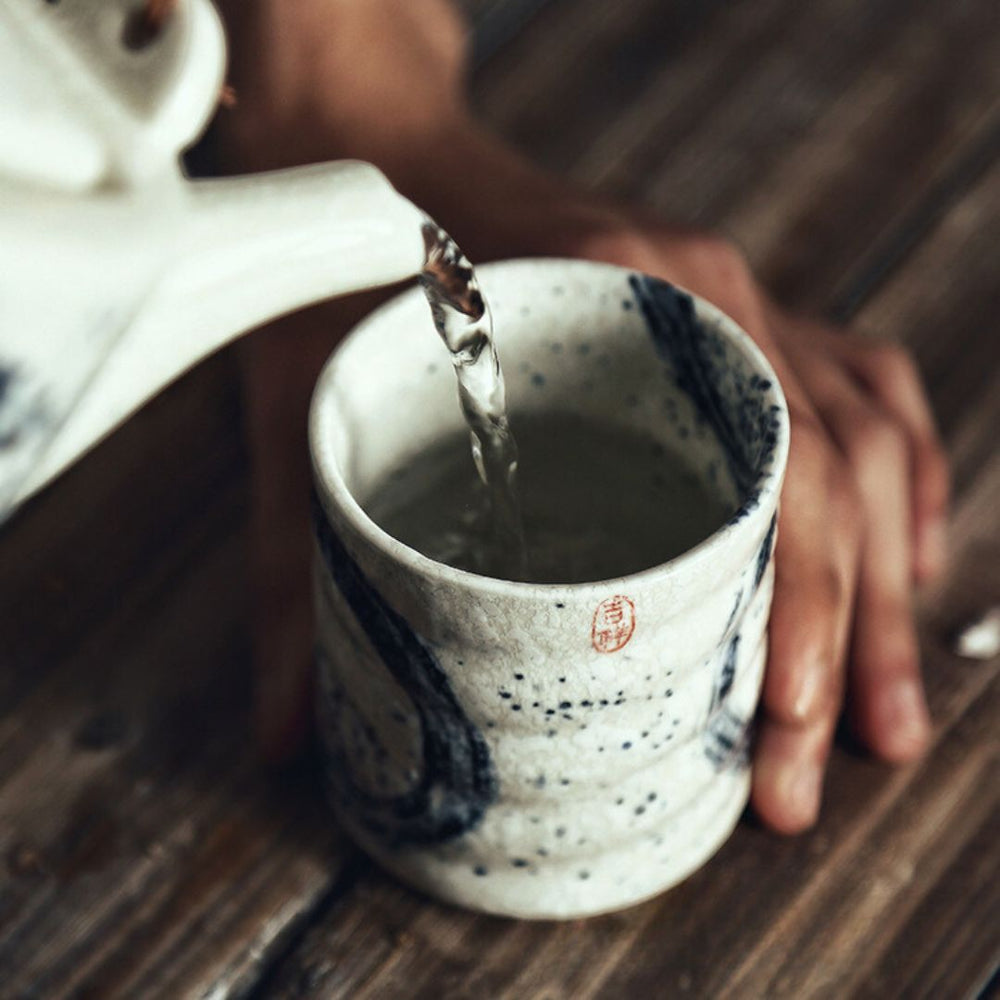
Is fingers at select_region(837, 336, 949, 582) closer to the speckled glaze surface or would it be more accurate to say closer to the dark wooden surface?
the dark wooden surface

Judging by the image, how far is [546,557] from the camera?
0.54 m

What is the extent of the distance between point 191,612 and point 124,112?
0.32 m

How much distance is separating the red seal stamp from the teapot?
121mm

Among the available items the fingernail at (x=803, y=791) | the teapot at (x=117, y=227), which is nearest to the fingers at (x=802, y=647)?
the fingernail at (x=803, y=791)

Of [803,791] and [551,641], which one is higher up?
[551,641]

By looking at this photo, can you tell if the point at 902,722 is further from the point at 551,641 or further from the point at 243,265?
the point at 243,265

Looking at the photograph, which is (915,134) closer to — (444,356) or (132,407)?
(444,356)

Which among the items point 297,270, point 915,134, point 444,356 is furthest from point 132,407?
point 915,134

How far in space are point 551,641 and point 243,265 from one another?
0.14m

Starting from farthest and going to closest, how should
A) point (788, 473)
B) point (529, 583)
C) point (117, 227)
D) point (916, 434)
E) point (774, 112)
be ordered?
point (774, 112), point (916, 434), point (788, 473), point (529, 583), point (117, 227)

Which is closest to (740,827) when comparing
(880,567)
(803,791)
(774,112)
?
(803,791)

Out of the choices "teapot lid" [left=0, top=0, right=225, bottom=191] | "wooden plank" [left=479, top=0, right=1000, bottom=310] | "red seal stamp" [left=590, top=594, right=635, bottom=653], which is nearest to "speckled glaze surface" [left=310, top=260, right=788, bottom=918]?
"red seal stamp" [left=590, top=594, right=635, bottom=653]

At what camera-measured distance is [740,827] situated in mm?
563

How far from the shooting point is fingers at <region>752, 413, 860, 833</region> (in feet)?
1.76
